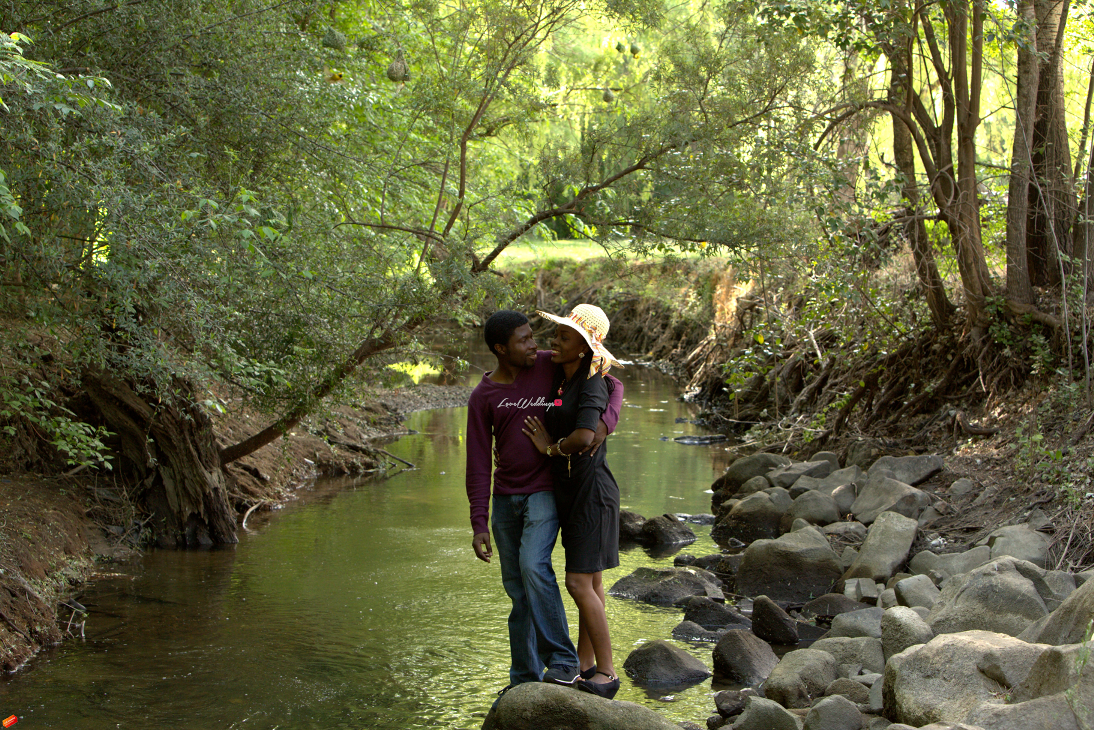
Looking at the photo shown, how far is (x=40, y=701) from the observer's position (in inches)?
227

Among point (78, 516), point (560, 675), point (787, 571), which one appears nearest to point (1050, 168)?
point (787, 571)

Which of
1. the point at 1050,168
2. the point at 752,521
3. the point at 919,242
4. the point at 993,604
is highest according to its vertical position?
the point at 1050,168

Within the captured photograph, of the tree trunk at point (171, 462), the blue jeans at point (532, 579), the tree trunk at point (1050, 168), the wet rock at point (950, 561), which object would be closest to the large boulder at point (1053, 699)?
the blue jeans at point (532, 579)

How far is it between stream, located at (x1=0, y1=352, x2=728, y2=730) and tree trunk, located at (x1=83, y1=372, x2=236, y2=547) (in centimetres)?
30

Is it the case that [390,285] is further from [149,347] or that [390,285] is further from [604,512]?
[604,512]

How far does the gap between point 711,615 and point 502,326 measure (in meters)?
3.88

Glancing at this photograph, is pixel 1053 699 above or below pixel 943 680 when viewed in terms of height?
above

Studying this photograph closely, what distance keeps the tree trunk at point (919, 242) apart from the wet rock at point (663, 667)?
745cm

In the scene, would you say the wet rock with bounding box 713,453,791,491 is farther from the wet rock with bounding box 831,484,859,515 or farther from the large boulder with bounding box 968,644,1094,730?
the large boulder with bounding box 968,644,1094,730

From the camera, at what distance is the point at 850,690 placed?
5.66m

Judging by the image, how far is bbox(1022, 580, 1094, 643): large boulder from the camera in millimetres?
4746

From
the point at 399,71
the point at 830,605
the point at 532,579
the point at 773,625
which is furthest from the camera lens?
the point at 399,71

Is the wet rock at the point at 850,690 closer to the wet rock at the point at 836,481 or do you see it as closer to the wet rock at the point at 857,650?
the wet rock at the point at 857,650

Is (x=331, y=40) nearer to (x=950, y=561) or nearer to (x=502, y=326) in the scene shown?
(x=502, y=326)
